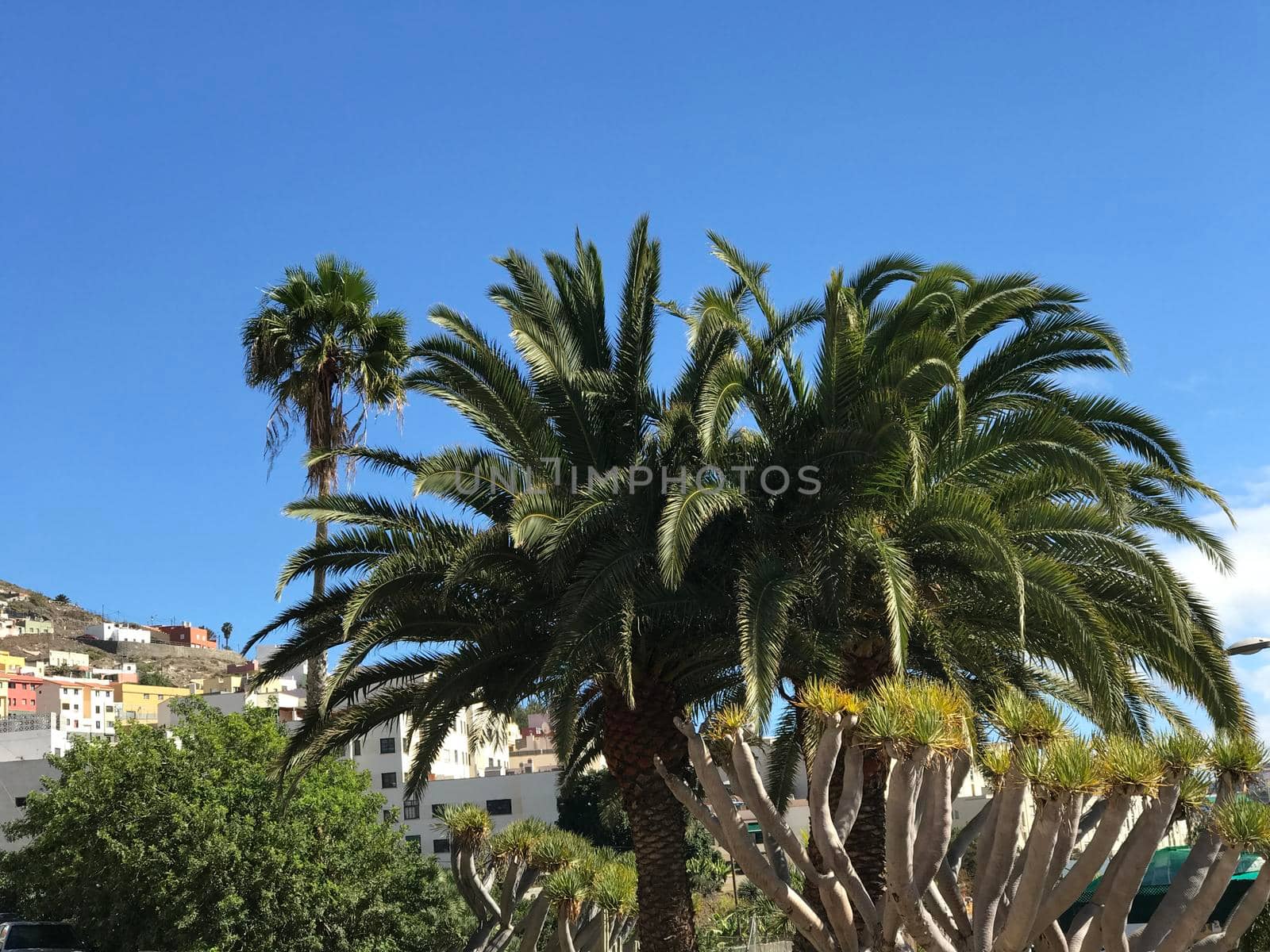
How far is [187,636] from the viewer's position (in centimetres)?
18112

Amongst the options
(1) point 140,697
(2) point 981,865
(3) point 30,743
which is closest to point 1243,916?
(2) point 981,865

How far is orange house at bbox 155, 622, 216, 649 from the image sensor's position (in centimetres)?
18100

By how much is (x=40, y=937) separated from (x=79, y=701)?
10878 centimetres

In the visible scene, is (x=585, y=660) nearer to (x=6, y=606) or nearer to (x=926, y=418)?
(x=926, y=418)

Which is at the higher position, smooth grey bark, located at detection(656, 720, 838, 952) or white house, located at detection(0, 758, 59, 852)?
white house, located at detection(0, 758, 59, 852)

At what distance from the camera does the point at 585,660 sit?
45.6 feet

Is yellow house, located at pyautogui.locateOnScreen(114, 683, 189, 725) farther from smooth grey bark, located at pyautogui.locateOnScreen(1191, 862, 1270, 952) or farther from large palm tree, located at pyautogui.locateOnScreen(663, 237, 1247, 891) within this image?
smooth grey bark, located at pyautogui.locateOnScreen(1191, 862, 1270, 952)

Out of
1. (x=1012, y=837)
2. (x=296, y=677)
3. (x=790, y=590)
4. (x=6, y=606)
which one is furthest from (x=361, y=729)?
Answer: (x=6, y=606)

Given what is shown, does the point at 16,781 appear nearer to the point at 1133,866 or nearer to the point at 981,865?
the point at 981,865

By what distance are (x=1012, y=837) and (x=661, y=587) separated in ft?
16.5

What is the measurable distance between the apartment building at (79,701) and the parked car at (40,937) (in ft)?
314

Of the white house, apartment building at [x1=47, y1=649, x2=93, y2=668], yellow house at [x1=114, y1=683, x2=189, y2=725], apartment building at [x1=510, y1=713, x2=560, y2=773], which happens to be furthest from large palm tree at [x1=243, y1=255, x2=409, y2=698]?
apartment building at [x1=47, y1=649, x2=93, y2=668]

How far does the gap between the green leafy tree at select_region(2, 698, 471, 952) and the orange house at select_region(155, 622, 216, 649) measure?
16209cm

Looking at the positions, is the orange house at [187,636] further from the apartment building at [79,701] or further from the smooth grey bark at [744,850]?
the smooth grey bark at [744,850]
